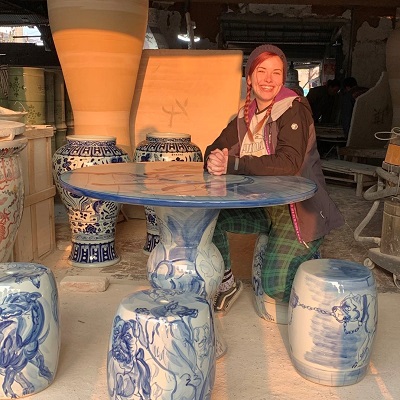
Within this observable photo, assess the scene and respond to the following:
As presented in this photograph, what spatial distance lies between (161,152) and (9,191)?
46.8 inches

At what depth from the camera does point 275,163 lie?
7.06ft

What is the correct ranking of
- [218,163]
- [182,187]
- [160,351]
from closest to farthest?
[160,351] < [182,187] < [218,163]

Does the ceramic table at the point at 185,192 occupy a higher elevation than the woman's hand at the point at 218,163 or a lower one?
lower

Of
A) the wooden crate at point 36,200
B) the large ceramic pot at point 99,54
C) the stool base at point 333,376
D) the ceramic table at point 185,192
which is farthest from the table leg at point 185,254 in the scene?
the large ceramic pot at point 99,54

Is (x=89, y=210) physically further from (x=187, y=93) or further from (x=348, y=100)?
(x=348, y=100)

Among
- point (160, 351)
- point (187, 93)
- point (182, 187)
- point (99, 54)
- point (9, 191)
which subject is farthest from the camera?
point (187, 93)

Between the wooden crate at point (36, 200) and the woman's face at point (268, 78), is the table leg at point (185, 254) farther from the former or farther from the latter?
the wooden crate at point (36, 200)

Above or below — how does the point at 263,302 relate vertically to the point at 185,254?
below

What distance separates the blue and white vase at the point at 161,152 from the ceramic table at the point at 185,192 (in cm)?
117

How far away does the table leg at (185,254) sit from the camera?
2041 mm

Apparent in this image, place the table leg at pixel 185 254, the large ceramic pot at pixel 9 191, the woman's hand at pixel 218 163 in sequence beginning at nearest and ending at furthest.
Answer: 1. the table leg at pixel 185 254
2. the woman's hand at pixel 218 163
3. the large ceramic pot at pixel 9 191

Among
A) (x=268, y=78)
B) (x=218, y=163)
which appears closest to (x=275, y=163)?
(x=218, y=163)

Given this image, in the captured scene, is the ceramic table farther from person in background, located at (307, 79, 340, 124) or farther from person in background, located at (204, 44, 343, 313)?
person in background, located at (307, 79, 340, 124)

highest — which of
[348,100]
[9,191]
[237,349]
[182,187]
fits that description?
[348,100]
